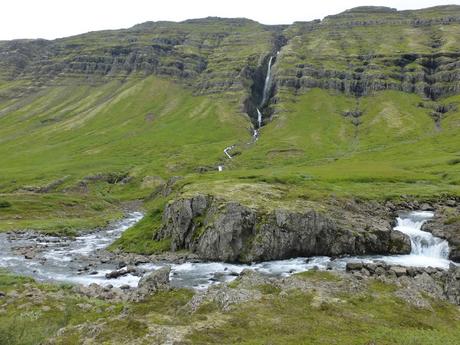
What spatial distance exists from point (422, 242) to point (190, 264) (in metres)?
41.4

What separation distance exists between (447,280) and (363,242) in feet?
83.3

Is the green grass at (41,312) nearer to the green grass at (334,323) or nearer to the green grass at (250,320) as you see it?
the green grass at (250,320)

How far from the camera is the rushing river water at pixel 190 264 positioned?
66062 millimetres

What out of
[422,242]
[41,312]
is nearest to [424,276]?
[422,242]

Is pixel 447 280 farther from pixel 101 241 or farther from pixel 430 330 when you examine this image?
pixel 101 241

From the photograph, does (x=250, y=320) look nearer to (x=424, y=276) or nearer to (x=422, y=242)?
(x=424, y=276)

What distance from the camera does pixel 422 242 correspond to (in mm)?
79125

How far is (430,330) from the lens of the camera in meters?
36.9

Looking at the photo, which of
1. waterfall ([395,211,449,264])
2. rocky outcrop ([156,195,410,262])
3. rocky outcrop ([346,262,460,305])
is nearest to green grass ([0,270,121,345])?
rocky outcrop ([156,195,410,262])

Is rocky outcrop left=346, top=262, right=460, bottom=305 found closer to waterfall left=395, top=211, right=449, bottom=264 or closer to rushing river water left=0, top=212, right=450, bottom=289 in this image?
rushing river water left=0, top=212, right=450, bottom=289

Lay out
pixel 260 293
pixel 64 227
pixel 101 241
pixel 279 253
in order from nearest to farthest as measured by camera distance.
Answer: pixel 260 293 < pixel 279 253 < pixel 101 241 < pixel 64 227

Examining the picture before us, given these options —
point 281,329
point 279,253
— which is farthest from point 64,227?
point 281,329

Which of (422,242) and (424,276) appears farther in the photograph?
(422,242)

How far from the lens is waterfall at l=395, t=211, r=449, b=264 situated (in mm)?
75938
